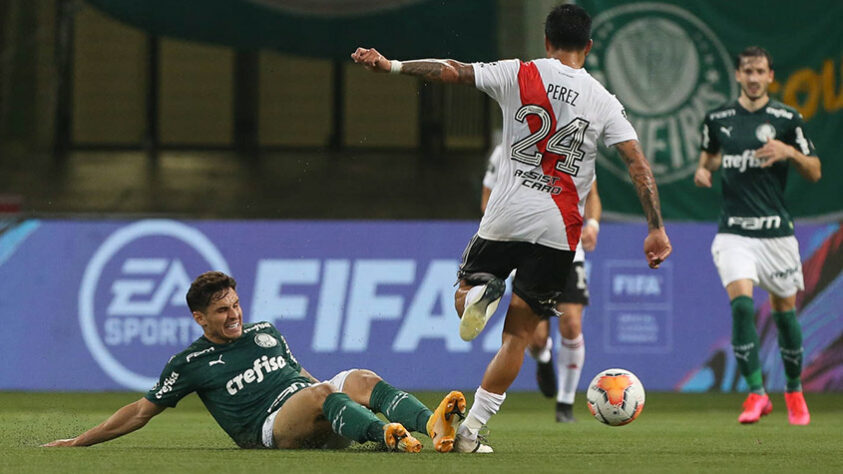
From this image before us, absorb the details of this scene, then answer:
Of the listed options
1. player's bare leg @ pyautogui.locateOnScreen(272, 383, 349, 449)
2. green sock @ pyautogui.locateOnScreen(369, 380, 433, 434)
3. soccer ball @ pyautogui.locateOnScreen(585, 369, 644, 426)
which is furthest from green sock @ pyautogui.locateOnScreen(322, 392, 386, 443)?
soccer ball @ pyautogui.locateOnScreen(585, 369, 644, 426)

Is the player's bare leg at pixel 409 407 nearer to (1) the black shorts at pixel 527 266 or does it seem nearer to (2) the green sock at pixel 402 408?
(2) the green sock at pixel 402 408

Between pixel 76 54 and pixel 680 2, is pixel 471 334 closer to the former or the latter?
pixel 680 2

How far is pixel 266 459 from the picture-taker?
600 centimetres

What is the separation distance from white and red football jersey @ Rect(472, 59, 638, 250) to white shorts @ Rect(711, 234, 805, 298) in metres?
2.96

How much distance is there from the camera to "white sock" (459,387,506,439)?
6.34m

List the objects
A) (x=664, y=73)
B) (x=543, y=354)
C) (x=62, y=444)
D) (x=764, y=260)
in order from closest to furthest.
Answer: (x=62, y=444) → (x=764, y=260) → (x=543, y=354) → (x=664, y=73)

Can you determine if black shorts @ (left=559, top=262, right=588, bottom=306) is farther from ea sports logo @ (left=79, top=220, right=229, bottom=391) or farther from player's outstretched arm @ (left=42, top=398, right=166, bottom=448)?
player's outstretched arm @ (left=42, top=398, right=166, bottom=448)

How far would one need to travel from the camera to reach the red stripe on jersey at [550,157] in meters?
6.34

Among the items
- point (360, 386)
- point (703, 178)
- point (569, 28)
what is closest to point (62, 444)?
point (360, 386)

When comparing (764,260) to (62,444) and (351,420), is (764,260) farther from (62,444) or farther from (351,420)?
(62,444)

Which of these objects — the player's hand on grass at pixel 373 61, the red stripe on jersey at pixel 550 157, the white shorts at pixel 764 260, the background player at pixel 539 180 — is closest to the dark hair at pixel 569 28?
the background player at pixel 539 180

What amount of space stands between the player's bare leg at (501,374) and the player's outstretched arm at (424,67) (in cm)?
103

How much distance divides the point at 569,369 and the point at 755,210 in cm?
155

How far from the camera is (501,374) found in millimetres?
6391
